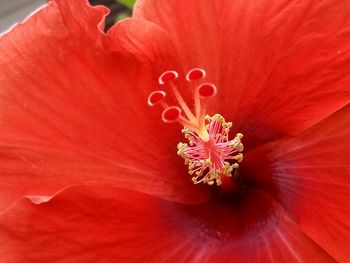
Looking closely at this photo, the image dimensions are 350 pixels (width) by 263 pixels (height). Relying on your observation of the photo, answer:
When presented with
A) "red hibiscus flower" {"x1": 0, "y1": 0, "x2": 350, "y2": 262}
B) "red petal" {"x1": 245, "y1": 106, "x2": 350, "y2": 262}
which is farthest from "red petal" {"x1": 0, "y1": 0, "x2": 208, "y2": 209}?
"red petal" {"x1": 245, "y1": 106, "x2": 350, "y2": 262}

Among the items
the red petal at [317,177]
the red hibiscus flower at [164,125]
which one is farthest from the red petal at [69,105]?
the red petal at [317,177]

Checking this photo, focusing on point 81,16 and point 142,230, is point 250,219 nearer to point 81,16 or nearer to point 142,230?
point 142,230

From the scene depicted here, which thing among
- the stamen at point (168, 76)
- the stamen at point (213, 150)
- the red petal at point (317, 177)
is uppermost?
the stamen at point (168, 76)

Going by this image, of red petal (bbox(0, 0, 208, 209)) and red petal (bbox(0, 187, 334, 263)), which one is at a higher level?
red petal (bbox(0, 0, 208, 209))

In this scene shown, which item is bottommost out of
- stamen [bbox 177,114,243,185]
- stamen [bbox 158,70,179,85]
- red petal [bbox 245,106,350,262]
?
red petal [bbox 245,106,350,262]

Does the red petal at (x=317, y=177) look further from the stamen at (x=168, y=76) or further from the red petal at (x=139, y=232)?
the stamen at (x=168, y=76)

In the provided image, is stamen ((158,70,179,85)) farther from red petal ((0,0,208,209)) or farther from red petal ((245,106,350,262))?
red petal ((245,106,350,262))
